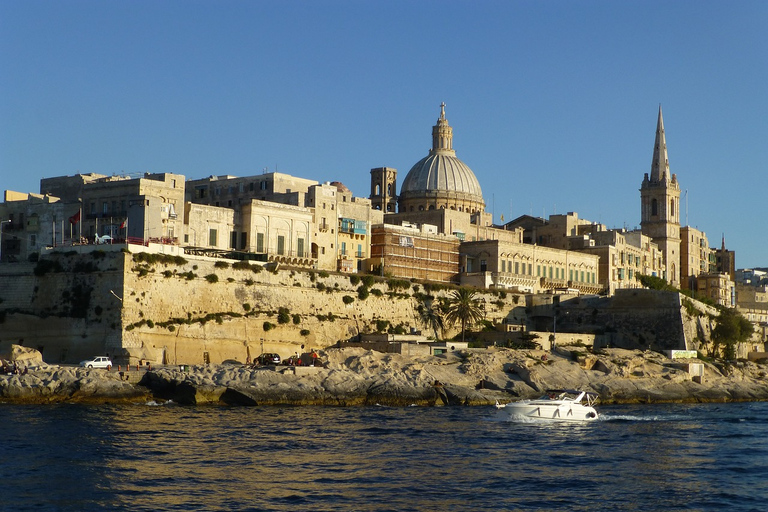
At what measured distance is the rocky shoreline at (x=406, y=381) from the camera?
47.5m

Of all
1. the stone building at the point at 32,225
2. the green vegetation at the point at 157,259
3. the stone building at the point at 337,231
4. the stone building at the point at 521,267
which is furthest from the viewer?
the stone building at the point at 521,267

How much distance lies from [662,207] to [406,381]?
64.0 metres

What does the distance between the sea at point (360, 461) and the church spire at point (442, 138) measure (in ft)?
218

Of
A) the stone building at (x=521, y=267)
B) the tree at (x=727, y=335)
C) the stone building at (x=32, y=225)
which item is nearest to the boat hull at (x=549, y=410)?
the stone building at (x=32, y=225)

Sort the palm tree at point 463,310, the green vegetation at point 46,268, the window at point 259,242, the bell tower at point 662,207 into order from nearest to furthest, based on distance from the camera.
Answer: the green vegetation at point 46,268, the window at point 259,242, the palm tree at point 463,310, the bell tower at point 662,207

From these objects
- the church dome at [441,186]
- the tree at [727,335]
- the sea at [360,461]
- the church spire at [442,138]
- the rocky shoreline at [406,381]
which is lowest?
the sea at [360,461]

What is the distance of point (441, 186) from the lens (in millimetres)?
104688

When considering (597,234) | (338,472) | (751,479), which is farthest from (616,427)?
(597,234)

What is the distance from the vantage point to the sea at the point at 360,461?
27.2 metres

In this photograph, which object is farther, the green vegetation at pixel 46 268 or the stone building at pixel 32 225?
the stone building at pixel 32 225

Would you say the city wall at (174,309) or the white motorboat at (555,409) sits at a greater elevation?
the city wall at (174,309)

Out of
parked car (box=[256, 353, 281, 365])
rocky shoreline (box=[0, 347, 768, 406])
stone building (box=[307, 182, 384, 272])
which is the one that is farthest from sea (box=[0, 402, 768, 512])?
stone building (box=[307, 182, 384, 272])

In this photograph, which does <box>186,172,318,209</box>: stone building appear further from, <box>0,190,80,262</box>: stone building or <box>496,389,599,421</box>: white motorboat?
<box>496,389,599,421</box>: white motorboat

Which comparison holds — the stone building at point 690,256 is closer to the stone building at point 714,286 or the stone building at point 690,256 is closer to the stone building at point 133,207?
the stone building at point 714,286
